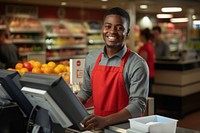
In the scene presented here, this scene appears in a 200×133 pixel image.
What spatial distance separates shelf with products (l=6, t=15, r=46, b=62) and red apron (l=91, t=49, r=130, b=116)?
6175 millimetres

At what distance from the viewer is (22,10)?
9.03 meters

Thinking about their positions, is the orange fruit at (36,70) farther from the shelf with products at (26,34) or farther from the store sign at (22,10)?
the store sign at (22,10)

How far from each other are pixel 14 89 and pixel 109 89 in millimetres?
764

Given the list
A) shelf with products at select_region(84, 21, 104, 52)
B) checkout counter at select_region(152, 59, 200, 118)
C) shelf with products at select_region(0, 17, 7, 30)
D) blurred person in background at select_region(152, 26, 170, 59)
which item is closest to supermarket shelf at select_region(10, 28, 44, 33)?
shelf with products at select_region(0, 17, 7, 30)

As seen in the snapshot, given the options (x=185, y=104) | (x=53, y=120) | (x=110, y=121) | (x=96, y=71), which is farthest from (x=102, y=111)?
(x=185, y=104)

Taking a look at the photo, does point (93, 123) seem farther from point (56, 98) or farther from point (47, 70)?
point (47, 70)

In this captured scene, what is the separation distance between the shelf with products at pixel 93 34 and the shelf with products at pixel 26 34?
5.72ft

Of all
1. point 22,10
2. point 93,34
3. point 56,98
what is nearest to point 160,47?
point 93,34

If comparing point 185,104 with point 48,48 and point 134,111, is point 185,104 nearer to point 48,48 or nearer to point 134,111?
point 48,48

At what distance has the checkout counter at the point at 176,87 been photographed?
7.41 m

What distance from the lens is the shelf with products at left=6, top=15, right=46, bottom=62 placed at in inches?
338

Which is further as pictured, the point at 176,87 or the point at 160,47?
the point at 160,47

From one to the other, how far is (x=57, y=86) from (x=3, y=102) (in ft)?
1.88

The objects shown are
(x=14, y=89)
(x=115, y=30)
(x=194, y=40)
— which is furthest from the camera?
(x=194, y=40)
